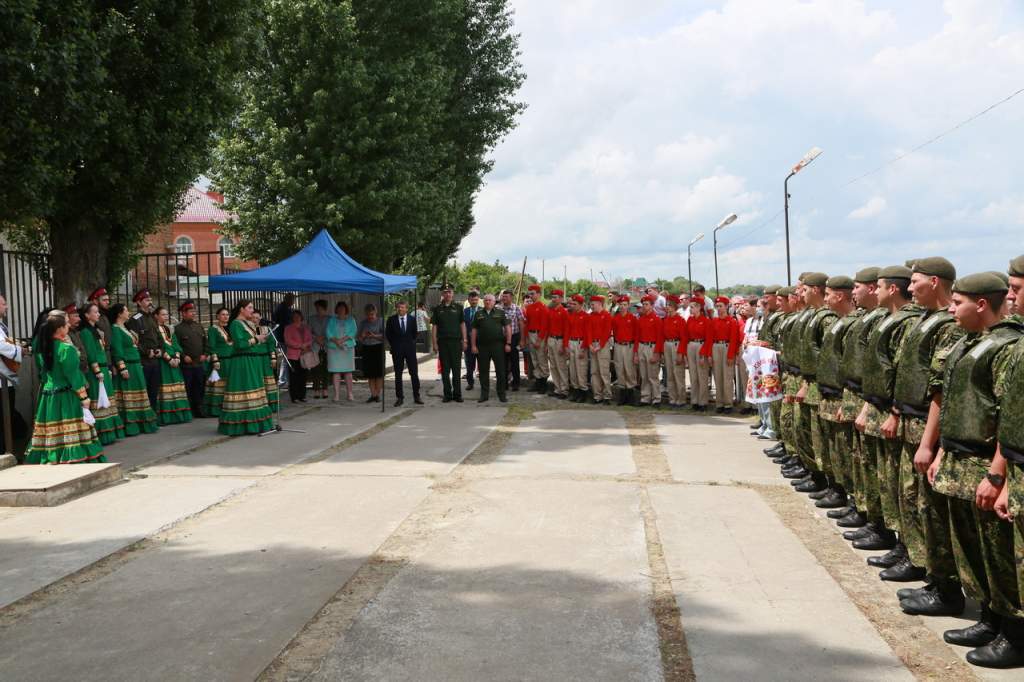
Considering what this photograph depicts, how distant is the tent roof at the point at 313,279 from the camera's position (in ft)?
41.5

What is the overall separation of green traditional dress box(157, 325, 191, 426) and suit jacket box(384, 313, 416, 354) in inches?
136

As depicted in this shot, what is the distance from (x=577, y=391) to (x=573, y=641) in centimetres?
1071

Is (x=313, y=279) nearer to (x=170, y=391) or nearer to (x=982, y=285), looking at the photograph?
(x=170, y=391)

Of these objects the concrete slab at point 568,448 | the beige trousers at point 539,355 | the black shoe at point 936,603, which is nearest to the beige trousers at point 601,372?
the concrete slab at point 568,448

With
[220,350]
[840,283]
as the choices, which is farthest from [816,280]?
[220,350]

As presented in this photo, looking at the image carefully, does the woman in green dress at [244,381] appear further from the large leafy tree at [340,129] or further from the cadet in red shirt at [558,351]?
the large leafy tree at [340,129]

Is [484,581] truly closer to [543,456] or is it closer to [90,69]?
[543,456]

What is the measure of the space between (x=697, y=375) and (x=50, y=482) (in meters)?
8.74

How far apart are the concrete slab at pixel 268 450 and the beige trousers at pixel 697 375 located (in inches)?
180

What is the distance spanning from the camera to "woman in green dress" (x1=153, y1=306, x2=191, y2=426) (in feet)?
38.7

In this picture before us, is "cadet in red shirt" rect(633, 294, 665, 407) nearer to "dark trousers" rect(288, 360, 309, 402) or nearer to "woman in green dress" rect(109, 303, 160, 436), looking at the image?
"dark trousers" rect(288, 360, 309, 402)

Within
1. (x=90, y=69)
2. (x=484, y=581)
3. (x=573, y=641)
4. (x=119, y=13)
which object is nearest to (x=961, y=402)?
(x=573, y=641)

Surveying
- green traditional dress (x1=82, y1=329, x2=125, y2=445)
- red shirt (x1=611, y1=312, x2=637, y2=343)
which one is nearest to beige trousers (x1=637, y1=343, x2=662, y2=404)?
red shirt (x1=611, y1=312, x2=637, y2=343)

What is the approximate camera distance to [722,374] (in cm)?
1258
